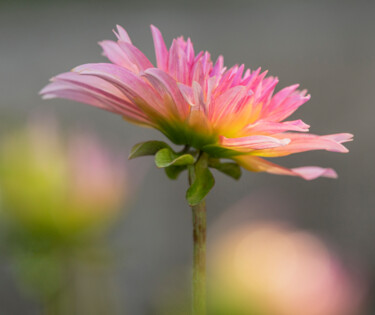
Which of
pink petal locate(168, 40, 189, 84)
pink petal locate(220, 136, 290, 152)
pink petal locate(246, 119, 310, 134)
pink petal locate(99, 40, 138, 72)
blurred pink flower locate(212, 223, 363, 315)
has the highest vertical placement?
pink petal locate(99, 40, 138, 72)

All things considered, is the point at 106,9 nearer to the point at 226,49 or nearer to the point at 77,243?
the point at 226,49

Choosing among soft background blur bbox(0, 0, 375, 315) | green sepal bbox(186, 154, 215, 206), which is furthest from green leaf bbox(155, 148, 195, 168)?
soft background blur bbox(0, 0, 375, 315)

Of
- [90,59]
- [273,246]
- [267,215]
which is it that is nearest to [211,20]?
[90,59]

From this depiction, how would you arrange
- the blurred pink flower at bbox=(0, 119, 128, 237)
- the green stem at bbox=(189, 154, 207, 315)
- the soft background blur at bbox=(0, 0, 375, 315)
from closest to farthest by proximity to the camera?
the green stem at bbox=(189, 154, 207, 315) < the blurred pink flower at bbox=(0, 119, 128, 237) < the soft background blur at bbox=(0, 0, 375, 315)

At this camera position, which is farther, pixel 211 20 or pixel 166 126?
pixel 211 20

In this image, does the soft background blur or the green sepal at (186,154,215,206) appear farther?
the soft background blur

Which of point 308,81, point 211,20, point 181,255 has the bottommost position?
point 181,255

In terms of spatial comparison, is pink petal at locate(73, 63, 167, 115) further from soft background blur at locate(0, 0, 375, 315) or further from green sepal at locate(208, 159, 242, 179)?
soft background blur at locate(0, 0, 375, 315)

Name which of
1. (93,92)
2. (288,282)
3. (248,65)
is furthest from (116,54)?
(248,65)
